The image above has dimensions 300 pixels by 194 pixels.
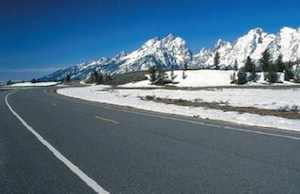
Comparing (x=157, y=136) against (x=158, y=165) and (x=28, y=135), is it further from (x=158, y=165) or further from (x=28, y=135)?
(x=28, y=135)

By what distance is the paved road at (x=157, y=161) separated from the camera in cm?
525

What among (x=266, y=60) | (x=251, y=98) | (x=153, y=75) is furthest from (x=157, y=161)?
(x=266, y=60)

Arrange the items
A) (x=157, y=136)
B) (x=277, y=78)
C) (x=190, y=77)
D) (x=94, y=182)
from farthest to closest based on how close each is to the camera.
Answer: (x=190, y=77) < (x=277, y=78) < (x=157, y=136) < (x=94, y=182)

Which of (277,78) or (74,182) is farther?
(277,78)

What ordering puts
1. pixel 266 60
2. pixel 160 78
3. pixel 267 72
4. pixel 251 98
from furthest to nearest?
pixel 266 60
pixel 267 72
pixel 160 78
pixel 251 98

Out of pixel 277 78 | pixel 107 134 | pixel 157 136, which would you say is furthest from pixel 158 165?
pixel 277 78

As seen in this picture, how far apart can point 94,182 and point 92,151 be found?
2.47 m

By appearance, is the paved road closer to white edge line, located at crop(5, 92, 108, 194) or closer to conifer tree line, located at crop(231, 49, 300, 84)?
white edge line, located at crop(5, 92, 108, 194)

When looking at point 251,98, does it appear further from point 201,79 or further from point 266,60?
point 266,60

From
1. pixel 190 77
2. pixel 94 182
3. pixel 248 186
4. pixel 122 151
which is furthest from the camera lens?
pixel 190 77

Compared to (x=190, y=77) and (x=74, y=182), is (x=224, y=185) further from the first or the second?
(x=190, y=77)

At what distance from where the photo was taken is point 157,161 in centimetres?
675

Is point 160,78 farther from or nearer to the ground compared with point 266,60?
nearer to the ground

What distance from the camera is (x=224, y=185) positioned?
5113 millimetres
